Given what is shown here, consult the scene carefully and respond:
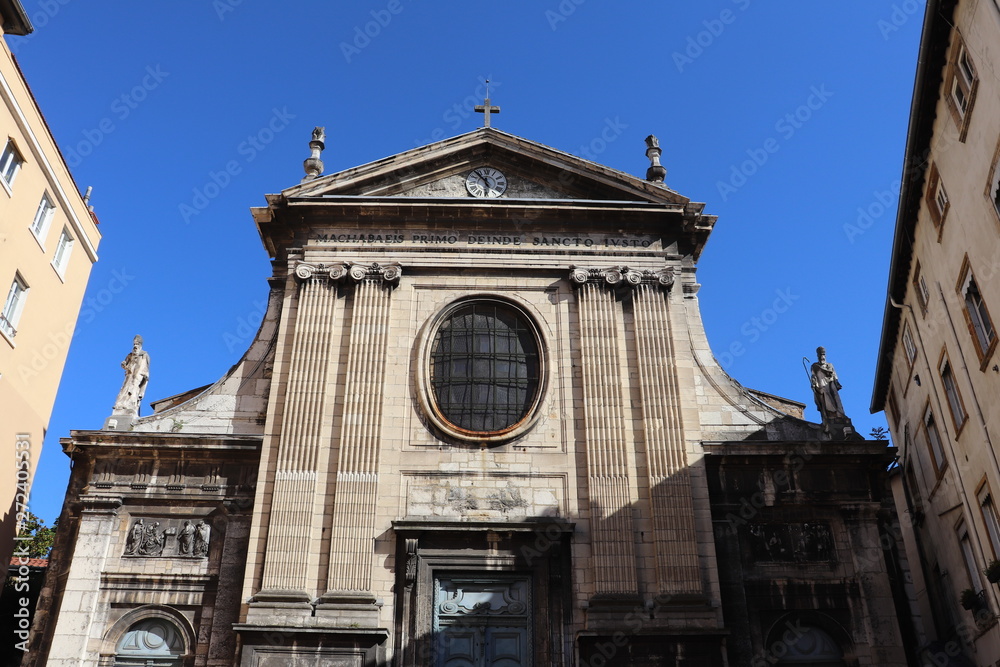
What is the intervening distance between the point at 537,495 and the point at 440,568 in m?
2.16

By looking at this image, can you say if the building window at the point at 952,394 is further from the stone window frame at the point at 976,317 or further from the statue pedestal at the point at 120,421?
the statue pedestal at the point at 120,421

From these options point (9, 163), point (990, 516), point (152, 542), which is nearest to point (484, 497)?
point (152, 542)

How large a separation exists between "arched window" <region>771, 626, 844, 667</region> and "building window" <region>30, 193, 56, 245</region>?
18.3 meters

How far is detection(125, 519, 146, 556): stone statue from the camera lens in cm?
1452

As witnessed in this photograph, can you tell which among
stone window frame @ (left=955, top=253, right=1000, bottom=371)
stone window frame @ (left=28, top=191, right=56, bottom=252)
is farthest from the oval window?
stone window frame @ (left=28, top=191, right=56, bottom=252)

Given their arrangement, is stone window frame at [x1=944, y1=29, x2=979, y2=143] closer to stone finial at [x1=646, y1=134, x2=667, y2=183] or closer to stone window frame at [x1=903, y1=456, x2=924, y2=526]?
stone finial at [x1=646, y1=134, x2=667, y2=183]

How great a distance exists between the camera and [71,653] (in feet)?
44.4

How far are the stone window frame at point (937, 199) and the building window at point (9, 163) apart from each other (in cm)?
1896

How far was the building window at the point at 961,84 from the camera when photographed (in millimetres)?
13219

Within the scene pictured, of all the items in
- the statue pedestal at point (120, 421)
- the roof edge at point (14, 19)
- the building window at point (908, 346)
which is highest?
the roof edge at point (14, 19)

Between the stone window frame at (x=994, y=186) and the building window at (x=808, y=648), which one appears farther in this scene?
the building window at (x=808, y=648)

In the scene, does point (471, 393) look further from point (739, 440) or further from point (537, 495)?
point (739, 440)

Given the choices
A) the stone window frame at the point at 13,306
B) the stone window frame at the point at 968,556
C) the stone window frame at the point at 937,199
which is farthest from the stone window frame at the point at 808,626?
the stone window frame at the point at 13,306

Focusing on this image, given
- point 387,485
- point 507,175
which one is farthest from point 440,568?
point 507,175
